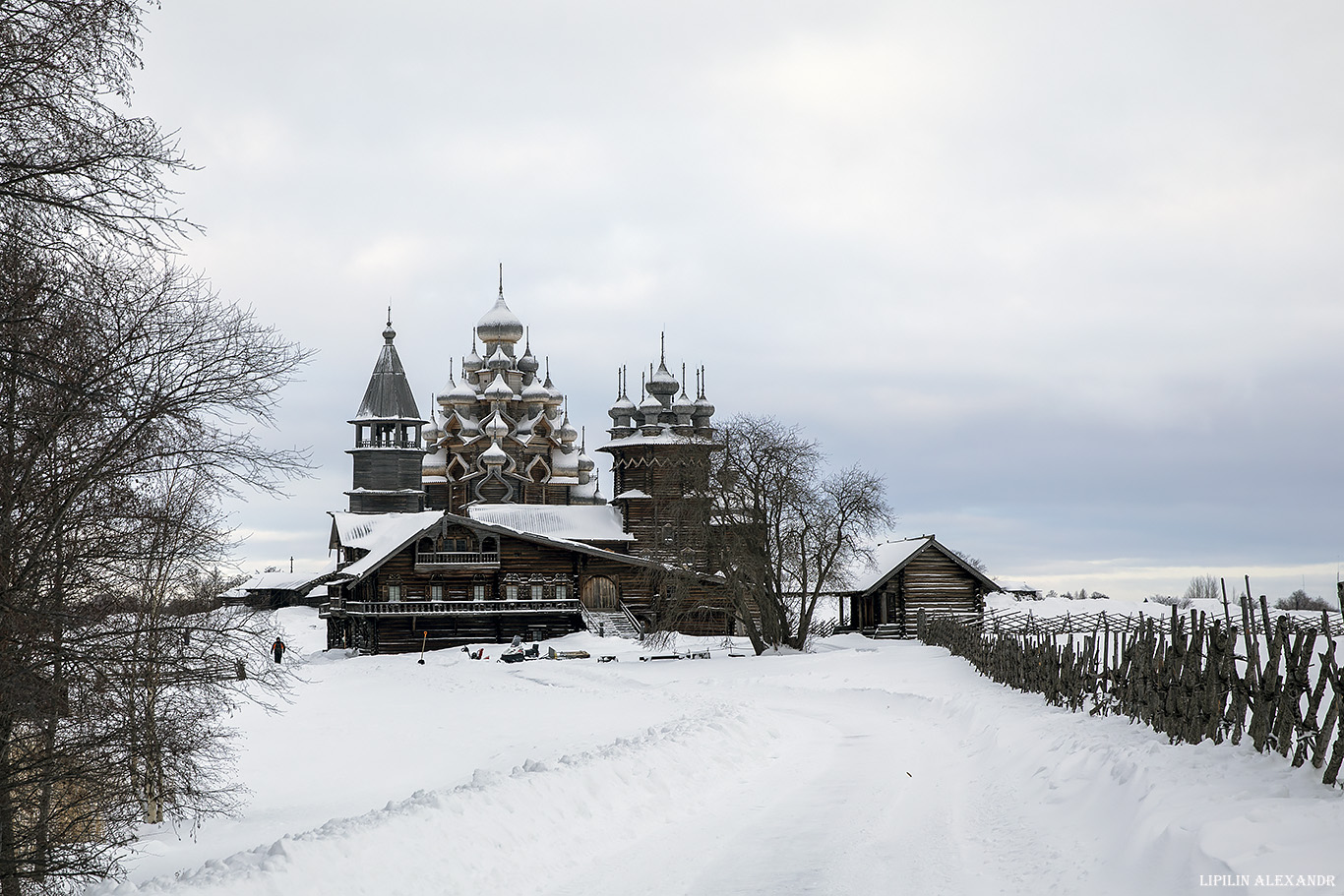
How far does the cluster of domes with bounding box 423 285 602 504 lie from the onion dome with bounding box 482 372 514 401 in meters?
0.06

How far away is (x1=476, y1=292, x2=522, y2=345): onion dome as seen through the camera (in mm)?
75062

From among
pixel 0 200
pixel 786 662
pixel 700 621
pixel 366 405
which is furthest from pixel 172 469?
pixel 366 405

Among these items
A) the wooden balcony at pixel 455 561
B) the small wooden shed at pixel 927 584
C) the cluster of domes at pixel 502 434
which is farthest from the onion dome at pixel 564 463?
the small wooden shed at pixel 927 584

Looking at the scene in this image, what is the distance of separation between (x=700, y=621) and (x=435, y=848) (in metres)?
48.6

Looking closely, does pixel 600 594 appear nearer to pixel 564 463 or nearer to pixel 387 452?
pixel 564 463

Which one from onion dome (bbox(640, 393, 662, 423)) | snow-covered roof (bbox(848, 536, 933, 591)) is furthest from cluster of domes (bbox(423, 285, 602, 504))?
snow-covered roof (bbox(848, 536, 933, 591))

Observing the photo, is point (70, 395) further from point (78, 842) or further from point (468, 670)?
point (468, 670)

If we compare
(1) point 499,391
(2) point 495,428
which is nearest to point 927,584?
(2) point 495,428

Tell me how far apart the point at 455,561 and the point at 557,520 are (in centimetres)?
1169

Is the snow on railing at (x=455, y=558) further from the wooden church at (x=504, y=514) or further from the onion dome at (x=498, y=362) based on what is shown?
the onion dome at (x=498, y=362)

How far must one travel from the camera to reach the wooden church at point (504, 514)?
5284cm

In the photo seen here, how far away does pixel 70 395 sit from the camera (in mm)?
8844

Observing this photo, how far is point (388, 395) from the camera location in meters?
75.4

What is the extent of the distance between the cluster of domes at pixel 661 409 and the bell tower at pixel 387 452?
51.7 ft
